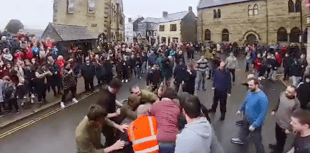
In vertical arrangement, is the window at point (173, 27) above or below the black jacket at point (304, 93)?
above

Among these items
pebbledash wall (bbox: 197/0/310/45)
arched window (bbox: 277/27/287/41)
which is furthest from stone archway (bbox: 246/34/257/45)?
arched window (bbox: 277/27/287/41)

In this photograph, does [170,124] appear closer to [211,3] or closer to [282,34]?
[282,34]

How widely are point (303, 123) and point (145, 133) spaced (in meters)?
2.14

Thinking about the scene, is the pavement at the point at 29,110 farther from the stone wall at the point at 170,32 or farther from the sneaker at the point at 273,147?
the stone wall at the point at 170,32

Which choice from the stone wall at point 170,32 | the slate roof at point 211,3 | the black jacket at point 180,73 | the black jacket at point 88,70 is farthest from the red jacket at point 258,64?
the stone wall at point 170,32

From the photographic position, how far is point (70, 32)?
76.8 feet

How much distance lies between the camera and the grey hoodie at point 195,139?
333 centimetres

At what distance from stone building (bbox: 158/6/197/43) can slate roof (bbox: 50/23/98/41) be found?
30.4 m

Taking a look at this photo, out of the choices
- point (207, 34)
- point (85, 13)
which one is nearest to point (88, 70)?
point (85, 13)

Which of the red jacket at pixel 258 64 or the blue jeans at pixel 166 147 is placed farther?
the red jacket at pixel 258 64

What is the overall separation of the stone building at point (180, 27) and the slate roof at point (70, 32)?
99.8 ft

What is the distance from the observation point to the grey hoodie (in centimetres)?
333

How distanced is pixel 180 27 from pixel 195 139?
52462 millimetres

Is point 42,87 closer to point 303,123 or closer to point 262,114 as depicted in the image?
point 262,114
